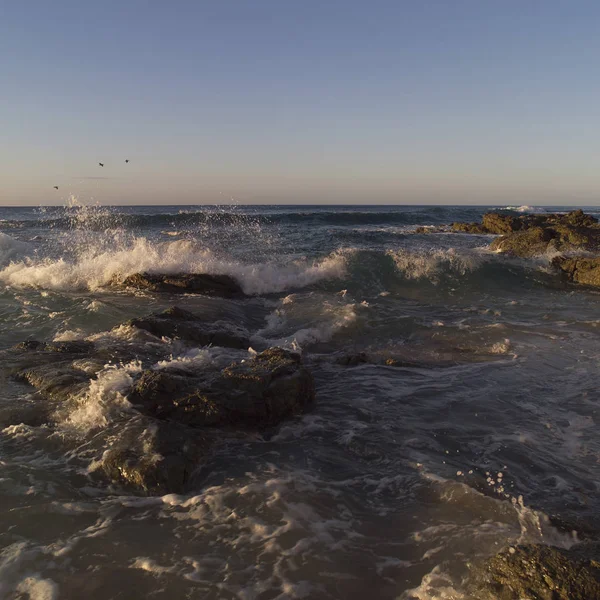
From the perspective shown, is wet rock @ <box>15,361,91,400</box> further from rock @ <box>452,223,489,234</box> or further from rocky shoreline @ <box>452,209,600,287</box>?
rock @ <box>452,223,489,234</box>

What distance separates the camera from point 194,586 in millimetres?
2941

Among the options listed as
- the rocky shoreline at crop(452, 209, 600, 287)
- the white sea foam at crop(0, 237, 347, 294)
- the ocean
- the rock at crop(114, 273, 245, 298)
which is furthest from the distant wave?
the ocean

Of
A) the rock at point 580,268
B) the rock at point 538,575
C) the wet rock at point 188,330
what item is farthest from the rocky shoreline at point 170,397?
the rock at point 580,268

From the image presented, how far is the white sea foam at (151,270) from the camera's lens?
12742mm

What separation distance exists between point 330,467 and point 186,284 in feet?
26.8

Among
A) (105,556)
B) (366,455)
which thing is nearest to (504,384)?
(366,455)

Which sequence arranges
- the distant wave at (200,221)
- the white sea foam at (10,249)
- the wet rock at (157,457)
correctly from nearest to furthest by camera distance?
the wet rock at (157,457) → the white sea foam at (10,249) → the distant wave at (200,221)

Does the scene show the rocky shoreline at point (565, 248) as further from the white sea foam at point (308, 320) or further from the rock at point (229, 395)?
the rock at point (229, 395)

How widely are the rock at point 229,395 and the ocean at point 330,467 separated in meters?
0.19

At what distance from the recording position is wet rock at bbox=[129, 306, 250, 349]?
759 centimetres

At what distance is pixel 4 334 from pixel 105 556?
21.9 feet

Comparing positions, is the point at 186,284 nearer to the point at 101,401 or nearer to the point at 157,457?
the point at 101,401

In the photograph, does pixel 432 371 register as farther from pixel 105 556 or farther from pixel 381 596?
pixel 105 556

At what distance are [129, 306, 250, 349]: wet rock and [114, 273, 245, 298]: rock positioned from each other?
10.9 ft
